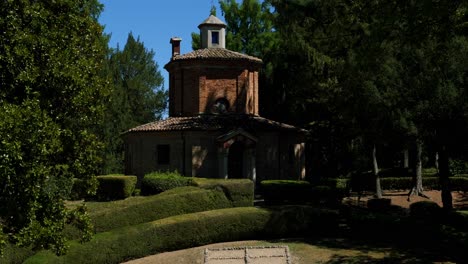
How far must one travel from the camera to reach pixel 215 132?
37.8 meters

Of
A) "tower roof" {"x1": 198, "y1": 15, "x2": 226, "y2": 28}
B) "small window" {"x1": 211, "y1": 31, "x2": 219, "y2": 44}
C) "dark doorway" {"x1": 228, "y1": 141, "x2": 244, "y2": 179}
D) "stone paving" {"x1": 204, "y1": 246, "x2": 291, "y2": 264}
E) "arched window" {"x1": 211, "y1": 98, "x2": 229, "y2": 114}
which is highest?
"tower roof" {"x1": 198, "y1": 15, "x2": 226, "y2": 28}

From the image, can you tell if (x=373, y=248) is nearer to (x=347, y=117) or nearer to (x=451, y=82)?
(x=451, y=82)

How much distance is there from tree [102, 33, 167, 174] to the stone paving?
3252cm

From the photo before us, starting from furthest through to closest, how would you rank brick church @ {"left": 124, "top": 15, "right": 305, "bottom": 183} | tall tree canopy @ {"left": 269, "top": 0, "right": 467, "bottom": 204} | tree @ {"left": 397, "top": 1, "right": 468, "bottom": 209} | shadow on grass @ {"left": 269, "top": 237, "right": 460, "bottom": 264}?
brick church @ {"left": 124, "top": 15, "right": 305, "bottom": 183}, tree @ {"left": 397, "top": 1, "right": 468, "bottom": 209}, shadow on grass @ {"left": 269, "top": 237, "right": 460, "bottom": 264}, tall tree canopy @ {"left": 269, "top": 0, "right": 467, "bottom": 204}

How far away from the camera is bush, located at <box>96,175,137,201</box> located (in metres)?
35.0

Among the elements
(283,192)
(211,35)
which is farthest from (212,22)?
(283,192)

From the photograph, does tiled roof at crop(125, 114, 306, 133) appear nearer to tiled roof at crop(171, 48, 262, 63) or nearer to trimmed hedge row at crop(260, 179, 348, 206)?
tiled roof at crop(171, 48, 262, 63)

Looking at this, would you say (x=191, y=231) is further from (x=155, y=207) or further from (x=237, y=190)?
(x=237, y=190)

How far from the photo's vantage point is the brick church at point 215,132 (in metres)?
37.6

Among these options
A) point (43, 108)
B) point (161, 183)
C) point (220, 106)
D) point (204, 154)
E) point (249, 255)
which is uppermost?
point (220, 106)

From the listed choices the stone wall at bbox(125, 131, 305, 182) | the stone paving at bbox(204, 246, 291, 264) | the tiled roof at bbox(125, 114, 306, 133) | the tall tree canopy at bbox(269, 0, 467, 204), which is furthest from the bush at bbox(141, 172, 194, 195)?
the stone paving at bbox(204, 246, 291, 264)

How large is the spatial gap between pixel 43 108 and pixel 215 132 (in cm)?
2547

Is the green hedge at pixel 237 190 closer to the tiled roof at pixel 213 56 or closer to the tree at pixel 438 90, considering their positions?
the tree at pixel 438 90

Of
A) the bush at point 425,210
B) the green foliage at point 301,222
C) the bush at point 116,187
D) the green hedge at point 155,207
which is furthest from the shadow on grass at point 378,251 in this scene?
the bush at point 116,187
